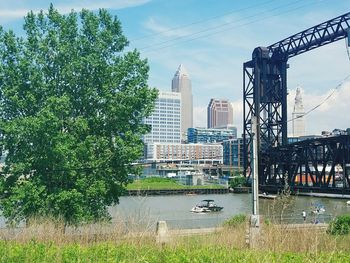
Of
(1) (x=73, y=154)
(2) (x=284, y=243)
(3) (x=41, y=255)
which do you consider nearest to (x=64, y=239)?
(3) (x=41, y=255)

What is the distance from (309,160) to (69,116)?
2159 inches

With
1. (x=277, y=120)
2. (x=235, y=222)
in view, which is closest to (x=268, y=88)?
(x=277, y=120)

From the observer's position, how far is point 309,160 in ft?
241

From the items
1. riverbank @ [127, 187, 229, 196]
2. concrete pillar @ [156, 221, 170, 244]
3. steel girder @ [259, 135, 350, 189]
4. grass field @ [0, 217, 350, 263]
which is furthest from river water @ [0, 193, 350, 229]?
riverbank @ [127, 187, 229, 196]

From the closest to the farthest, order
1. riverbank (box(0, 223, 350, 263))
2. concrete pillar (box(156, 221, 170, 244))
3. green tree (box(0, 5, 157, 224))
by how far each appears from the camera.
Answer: riverbank (box(0, 223, 350, 263))
concrete pillar (box(156, 221, 170, 244))
green tree (box(0, 5, 157, 224))

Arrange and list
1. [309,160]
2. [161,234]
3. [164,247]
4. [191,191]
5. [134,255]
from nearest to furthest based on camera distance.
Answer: [134,255] < [164,247] < [161,234] < [309,160] < [191,191]

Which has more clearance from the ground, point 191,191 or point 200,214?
point 200,214

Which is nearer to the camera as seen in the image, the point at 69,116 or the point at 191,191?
the point at 69,116

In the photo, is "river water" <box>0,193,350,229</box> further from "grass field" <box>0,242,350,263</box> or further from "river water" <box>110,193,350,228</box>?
"grass field" <box>0,242,350,263</box>

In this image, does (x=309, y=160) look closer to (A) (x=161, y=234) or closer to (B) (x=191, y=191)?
(B) (x=191, y=191)

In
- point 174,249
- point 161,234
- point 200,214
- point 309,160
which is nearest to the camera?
point 174,249

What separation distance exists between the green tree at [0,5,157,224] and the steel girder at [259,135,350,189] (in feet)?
137

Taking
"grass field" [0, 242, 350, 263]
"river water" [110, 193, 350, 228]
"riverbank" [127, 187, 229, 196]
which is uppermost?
"grass field" [0, 242, 350, 263]

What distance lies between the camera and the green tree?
22797mm
